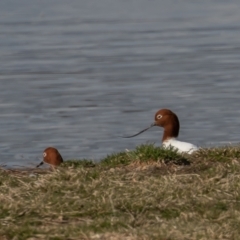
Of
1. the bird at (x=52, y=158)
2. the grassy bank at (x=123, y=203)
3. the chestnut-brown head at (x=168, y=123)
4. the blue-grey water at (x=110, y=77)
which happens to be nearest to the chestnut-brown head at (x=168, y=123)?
the chestnut-brown head at (x=168, y=123)

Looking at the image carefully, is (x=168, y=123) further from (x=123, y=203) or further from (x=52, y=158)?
(x=123, y=203)

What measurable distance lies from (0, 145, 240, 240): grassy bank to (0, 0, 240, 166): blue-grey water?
408cm

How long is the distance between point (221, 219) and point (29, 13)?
28.1 metres

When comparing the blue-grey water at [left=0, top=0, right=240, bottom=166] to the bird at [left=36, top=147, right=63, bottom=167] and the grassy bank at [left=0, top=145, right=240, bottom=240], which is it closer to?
the bird at [left=36, top=147, right=63, bottom=167]

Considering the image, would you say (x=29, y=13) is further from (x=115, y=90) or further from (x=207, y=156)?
(x=207, y=156)

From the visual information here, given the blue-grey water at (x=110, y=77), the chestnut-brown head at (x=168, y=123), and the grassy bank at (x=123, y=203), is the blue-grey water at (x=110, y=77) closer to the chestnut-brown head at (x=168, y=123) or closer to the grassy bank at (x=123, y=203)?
the chestnut-brown head at (x=168, y=123)

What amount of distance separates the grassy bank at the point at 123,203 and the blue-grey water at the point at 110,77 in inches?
161

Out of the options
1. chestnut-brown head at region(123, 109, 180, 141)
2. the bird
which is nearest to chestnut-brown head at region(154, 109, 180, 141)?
chestnut-brown head at region(123, 109, 180, 141)

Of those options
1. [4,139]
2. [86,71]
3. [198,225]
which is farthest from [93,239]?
[86,71]

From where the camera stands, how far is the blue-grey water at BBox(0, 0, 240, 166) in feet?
52.7

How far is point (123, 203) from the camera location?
6.77 metres

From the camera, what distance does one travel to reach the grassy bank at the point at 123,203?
20.2 feet

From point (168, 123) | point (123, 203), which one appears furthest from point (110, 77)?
point (123, 203)

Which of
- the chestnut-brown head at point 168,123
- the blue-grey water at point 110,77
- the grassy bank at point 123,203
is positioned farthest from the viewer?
the blue-grey water at point 110,77
